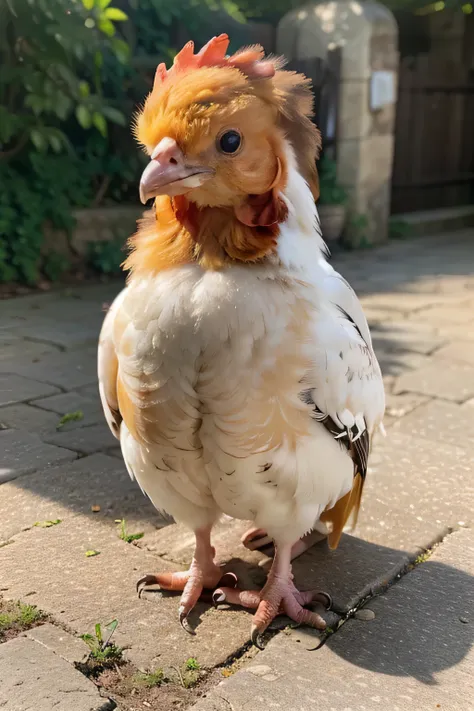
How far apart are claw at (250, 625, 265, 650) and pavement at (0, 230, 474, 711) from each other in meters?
0.02

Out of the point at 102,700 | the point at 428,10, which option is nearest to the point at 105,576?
the point at 102,700

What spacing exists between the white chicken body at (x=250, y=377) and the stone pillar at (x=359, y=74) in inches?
268

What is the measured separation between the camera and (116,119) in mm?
5645

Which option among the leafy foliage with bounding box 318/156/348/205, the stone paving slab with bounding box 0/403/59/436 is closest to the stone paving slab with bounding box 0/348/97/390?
the stone paving slab with bounding box 0/403/59/436

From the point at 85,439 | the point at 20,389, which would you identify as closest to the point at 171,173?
the point at 85,439

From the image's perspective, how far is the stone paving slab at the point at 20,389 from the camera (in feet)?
11.5

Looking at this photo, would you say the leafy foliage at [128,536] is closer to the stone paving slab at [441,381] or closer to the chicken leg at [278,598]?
the chicken leg at [278,598]

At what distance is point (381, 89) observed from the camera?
321 inches

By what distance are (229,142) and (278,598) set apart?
1.17m

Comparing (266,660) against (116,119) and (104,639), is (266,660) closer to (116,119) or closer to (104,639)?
(104,639)

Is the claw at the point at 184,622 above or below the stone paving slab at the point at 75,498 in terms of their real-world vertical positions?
below

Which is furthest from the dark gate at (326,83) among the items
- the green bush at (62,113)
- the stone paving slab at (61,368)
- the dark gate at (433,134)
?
the stone paving slab at (61,368)

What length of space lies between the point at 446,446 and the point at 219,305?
74.0 inches

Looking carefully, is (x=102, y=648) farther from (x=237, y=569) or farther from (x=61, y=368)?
(x=61, y=368)
